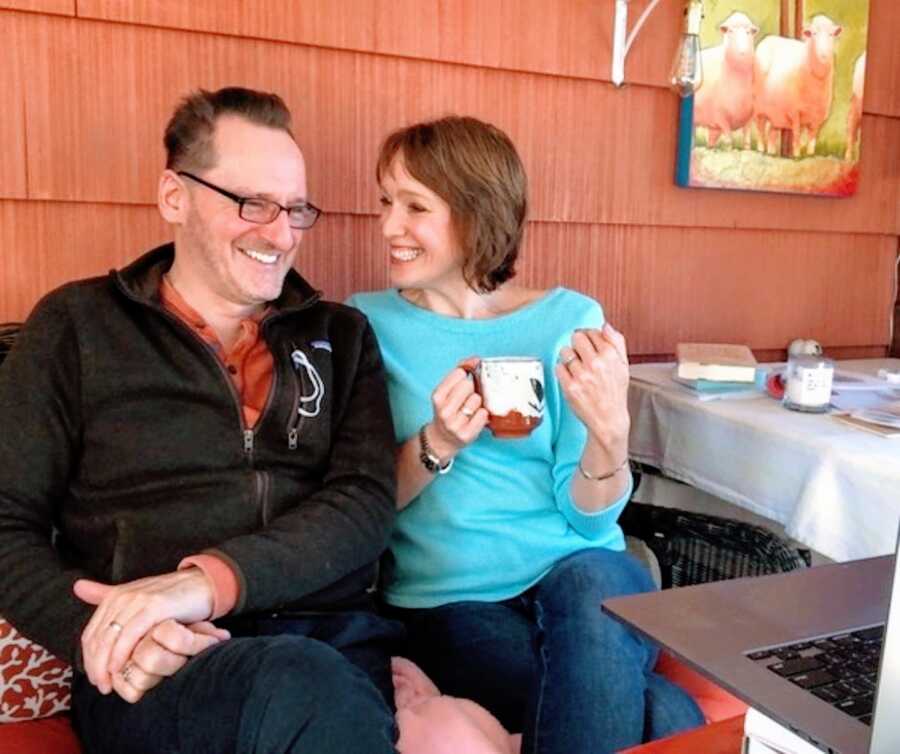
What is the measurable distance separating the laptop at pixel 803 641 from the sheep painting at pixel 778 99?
1389mm

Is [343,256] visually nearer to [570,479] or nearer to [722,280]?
[570,479]

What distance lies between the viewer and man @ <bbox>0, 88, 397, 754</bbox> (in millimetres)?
1023

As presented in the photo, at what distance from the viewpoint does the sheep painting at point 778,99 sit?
7.16 feet

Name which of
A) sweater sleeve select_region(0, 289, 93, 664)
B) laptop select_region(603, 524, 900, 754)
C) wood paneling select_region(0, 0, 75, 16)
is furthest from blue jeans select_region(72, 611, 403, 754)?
wood paneling select_region(0, 0, 75, 16)

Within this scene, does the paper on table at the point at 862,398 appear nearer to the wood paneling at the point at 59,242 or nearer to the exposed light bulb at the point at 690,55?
the exposed light bulb at the point at 690,55

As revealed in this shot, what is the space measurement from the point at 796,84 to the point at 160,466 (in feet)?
5.92

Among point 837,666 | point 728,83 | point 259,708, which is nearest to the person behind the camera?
point 837,666

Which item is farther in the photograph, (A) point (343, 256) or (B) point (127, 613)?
(A) point (343, 256)

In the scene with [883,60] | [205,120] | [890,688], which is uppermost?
[883,60]

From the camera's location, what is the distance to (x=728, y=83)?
220cm

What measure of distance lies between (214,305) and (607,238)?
42.7 inches

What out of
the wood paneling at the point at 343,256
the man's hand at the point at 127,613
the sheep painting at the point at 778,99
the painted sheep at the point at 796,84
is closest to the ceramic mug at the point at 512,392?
the man's hand at the point at 127,613

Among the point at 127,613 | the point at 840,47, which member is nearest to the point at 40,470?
the point at 127,613

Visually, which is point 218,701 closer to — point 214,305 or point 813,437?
point 214,305
